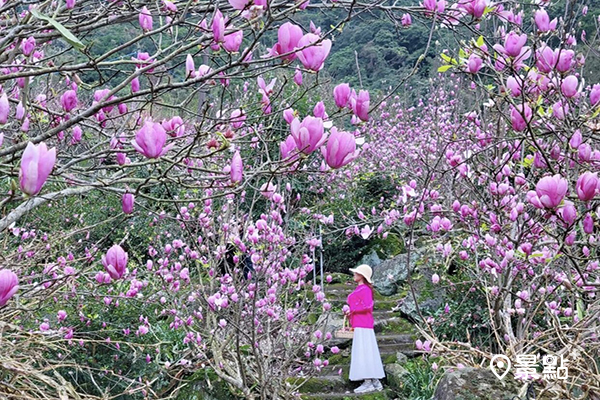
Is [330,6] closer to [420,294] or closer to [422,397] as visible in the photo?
[422,397]

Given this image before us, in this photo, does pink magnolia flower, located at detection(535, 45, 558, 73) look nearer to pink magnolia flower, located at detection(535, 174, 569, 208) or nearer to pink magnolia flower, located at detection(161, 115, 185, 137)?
pink magnolia flower, located at detection(535, 174, 569, 208)

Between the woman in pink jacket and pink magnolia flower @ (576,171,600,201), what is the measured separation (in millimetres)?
3762

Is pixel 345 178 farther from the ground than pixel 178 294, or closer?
closer

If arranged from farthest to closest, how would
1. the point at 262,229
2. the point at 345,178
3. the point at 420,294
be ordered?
the point at 345,178 → the point at 420,294 → the point at 262,229

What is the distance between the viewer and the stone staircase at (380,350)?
16.7ft

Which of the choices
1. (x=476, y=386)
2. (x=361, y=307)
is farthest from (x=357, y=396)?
(x=476, y=386)

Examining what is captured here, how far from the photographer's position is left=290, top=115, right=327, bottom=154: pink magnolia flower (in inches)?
44.6

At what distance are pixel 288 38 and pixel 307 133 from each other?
9.2 inches

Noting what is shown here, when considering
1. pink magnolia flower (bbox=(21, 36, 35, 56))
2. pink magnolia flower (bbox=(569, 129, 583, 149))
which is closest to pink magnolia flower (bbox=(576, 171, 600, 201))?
pink magnolia flower (bbox=(569, 129, 583, 149))

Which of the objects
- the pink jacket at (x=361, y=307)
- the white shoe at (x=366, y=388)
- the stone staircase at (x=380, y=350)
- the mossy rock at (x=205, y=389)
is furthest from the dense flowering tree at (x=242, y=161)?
the white shoe at (x=366, y=388)

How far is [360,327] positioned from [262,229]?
1.96 meters

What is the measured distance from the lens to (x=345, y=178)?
862 centimetres

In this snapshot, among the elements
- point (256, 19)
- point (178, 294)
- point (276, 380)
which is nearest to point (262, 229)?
point (276, 380)

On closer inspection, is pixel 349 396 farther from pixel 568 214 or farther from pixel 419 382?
pixel 568 214
